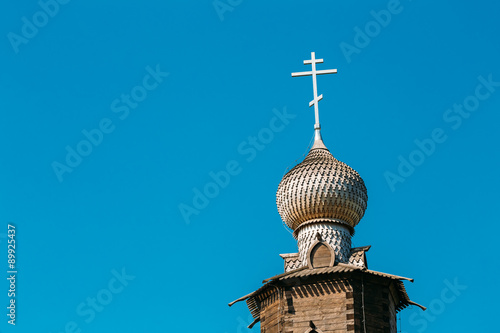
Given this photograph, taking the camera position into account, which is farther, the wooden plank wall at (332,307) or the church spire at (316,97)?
the church spire at (316,97)

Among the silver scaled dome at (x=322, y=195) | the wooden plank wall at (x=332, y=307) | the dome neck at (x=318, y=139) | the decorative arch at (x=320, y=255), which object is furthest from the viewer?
the dome neck at (x=318, y=139)

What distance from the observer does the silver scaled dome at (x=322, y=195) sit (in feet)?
92.0

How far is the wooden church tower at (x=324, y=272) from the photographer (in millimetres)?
26188

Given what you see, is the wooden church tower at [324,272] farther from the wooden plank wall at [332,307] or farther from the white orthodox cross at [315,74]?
the white orthodox cross at [315,74]

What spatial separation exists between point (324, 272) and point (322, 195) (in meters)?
2.54

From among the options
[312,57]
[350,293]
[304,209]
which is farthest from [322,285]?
[312,57]

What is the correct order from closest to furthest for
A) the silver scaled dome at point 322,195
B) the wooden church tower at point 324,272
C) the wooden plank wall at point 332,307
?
the wooden plank wall at point 332,307, the wooden church tower at point 324,272, the silver scaled dome at point 322,195

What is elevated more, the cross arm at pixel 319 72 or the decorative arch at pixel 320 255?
the cross arm at pixel 319 72

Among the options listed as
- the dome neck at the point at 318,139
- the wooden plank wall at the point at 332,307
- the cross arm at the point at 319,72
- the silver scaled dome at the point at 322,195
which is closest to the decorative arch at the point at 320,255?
the wooden plank wall at the point at 332,307

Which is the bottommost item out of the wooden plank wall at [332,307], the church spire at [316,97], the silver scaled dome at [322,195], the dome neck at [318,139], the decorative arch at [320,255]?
the wooden plank wall at [332,307]

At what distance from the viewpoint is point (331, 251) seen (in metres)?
27.4

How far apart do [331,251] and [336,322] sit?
2.32 m

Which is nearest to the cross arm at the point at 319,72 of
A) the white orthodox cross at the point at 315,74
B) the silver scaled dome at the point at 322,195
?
the white orthodox cross at the point at 315,74

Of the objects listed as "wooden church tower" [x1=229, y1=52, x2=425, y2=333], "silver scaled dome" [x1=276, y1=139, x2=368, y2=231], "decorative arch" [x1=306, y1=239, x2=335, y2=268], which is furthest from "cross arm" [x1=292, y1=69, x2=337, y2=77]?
"decorative arch" [x1=306, y1=239, x2=335, y2=268]
